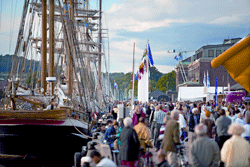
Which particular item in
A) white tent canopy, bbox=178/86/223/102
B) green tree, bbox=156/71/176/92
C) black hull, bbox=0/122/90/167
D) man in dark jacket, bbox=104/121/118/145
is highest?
green tree, bbox=156/71/176/92

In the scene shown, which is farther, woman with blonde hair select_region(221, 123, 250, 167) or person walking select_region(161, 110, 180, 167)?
person walking select_region(161, 110, 180, 167)

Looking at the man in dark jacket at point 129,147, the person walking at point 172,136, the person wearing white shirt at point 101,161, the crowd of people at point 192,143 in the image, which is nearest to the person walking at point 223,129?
the crowd of people at point 192,143

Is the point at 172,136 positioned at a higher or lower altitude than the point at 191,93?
lower

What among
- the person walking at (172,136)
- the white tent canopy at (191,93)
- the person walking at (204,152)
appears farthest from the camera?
the white tent canopy at (191,93)

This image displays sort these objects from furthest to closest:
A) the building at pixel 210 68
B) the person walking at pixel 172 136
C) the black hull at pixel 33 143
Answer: the building at pixel 210 68 < the black hull at pixel 33 143 < the person walking at pixel 172 136

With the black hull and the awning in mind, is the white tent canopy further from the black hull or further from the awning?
the awning

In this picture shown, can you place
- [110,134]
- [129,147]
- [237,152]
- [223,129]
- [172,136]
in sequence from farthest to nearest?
[110,134] < [223,129] < [172,136] < [129,147] < [237,152]

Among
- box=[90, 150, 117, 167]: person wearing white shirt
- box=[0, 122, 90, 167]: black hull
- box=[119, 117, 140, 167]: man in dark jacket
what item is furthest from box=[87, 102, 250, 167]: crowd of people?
box=[0, 122, 90, 167]: black hull

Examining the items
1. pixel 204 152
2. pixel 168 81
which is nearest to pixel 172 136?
pixel 204 152

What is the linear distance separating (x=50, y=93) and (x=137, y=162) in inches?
525

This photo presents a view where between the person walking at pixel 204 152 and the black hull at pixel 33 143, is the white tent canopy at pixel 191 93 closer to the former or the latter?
the black hull at pixel 33 143

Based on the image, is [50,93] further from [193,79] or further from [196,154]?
[193,79]

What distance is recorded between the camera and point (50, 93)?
2236cm

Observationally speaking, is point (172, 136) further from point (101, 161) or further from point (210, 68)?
point (210, 68)
